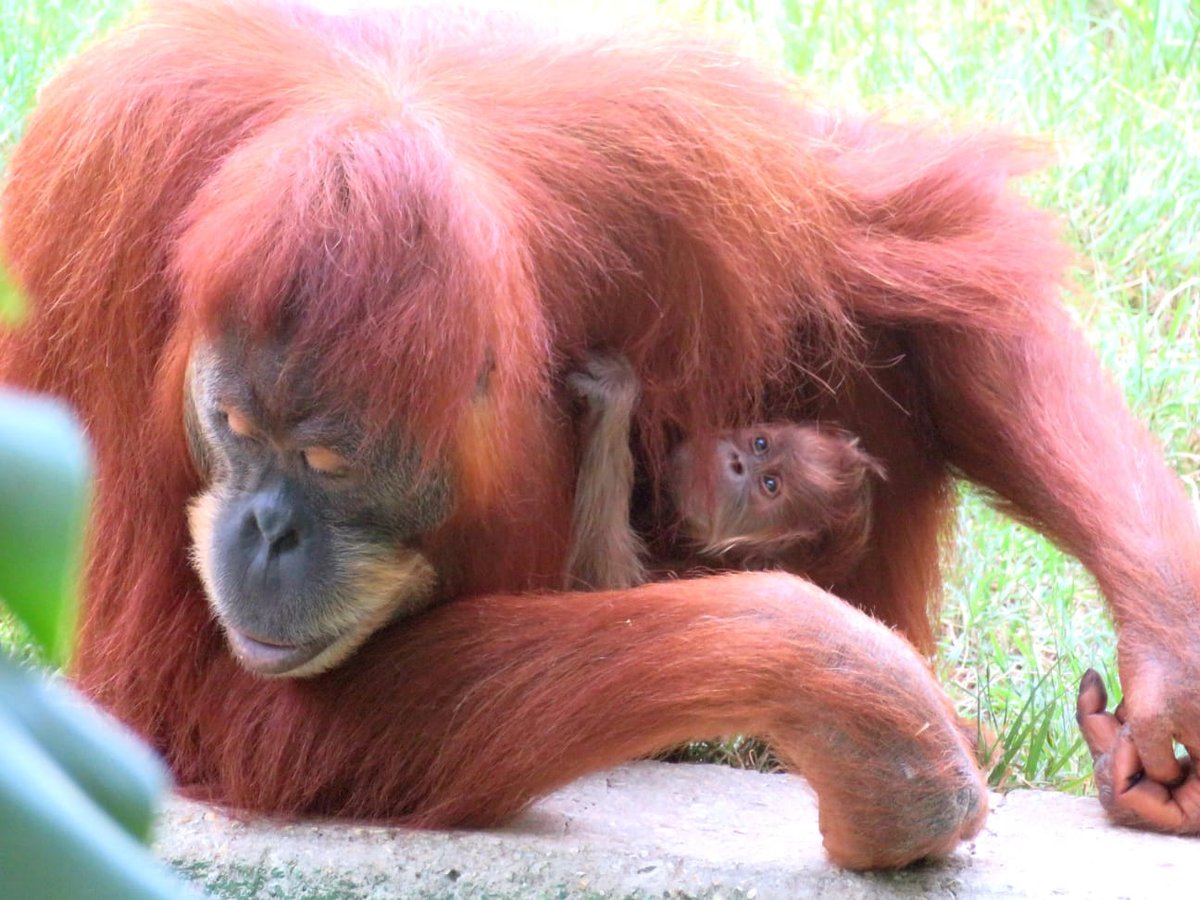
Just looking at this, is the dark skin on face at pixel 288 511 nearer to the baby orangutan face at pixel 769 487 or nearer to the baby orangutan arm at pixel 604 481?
the baby orangutan arm at pixel 604 481

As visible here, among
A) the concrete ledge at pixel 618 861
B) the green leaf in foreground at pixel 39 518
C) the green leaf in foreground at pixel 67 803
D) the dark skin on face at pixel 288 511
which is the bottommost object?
the concrete ledge at pixel 618 861

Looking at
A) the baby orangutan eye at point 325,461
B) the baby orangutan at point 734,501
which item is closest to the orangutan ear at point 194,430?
the baby orangutan eye at point 325,461

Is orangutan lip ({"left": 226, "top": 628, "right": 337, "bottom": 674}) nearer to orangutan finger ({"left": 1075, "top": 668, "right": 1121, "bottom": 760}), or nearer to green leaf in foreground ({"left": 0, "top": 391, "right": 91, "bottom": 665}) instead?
orangutan finger ({"left": 1075, "top": 668, "right": 1121, "bottom": 760})

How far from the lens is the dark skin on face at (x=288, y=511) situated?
1.93m

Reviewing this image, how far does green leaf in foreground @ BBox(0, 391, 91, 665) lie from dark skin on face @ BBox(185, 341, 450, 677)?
147 centimetres

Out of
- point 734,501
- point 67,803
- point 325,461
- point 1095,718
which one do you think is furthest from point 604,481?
point 67,803

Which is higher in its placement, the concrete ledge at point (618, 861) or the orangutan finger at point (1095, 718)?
the orangutan finger at point (1095, 718)

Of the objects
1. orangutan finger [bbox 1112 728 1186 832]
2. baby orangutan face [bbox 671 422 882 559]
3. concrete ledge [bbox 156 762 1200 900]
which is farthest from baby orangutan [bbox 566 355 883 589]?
orangutan finger [bbox 1112 728 1186 832]

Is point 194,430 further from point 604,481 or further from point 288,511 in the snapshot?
point 604,481

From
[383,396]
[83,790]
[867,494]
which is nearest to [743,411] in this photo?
[867,494]

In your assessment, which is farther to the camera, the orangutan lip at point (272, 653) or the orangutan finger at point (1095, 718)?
the orangutan finger at point (1095, 718)

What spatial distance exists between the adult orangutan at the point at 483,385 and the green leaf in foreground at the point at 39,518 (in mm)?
1420

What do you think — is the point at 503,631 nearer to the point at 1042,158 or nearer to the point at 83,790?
the point at 1042,158

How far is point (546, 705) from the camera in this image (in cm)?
210
